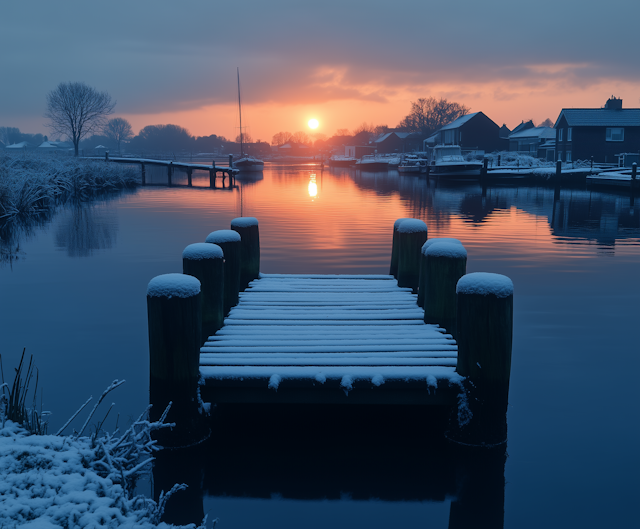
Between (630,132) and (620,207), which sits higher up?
(630,132)

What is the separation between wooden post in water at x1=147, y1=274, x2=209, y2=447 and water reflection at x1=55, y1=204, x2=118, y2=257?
12.5 meters

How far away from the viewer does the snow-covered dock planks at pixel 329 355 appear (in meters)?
4.69

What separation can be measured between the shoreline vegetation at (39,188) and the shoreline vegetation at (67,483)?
40.7 feet

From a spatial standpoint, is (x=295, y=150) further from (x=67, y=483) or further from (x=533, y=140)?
(x=67, y=483)

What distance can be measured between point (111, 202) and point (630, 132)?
4929 cm

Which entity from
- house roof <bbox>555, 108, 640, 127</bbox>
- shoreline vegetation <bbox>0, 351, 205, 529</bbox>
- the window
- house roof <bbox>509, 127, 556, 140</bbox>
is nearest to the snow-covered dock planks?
shoreline vegetation <bbox>0, 351, 205, 529</bbox>

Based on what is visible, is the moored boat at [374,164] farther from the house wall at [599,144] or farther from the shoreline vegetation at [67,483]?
the shoreline vegetation at [67,483]

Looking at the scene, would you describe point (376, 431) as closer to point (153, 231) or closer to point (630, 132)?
point (153, 231)

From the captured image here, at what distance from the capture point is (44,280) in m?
12.7

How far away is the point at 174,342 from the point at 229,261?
241 centimetres

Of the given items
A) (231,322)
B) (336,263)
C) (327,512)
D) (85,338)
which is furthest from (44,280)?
(327,512)

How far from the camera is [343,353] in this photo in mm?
5305

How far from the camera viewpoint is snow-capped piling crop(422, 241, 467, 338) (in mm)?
6070

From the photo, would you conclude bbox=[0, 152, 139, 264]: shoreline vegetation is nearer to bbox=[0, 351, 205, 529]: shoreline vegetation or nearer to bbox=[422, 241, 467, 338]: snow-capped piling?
bbox=[422, 241, 467, 338]: snow-capped piling
